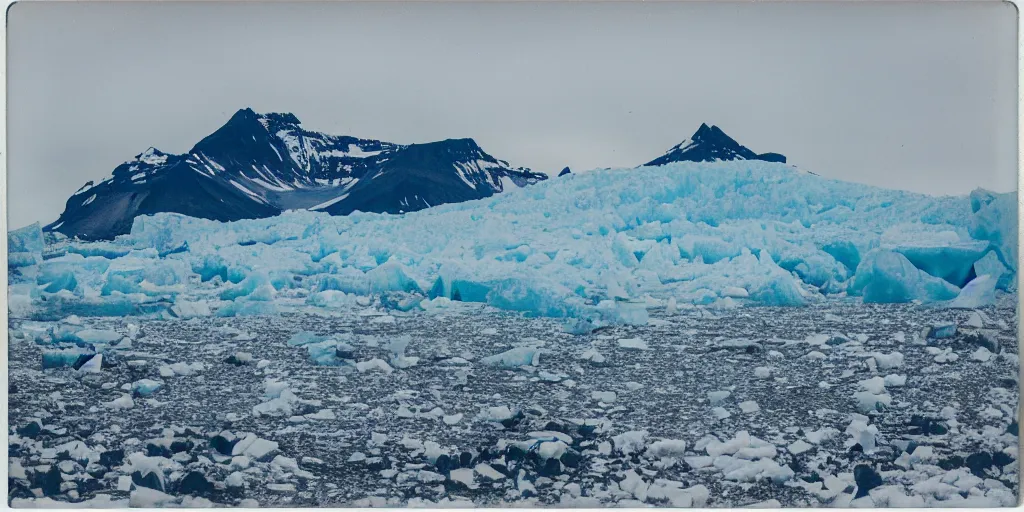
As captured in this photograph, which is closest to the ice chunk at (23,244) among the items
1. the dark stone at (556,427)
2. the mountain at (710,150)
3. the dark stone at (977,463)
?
the dark stone at (556,427)

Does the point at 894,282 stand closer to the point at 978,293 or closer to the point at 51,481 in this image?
the point at 978,293

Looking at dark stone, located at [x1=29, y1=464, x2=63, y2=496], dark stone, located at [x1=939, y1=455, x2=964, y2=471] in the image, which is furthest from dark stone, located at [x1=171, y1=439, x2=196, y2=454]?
dark stone, located at [x1=939, y1=455, x2=964, y2=471]

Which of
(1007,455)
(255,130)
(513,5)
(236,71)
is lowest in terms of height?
(1007,455)

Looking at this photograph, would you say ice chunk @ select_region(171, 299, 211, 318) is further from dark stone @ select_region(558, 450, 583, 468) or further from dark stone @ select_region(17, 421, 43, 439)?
dark stone @ select_region(558, 450, 583, 468)

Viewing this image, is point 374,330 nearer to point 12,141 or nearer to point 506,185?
point 506,185

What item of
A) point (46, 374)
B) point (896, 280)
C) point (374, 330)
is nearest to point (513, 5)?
point (374, 330)

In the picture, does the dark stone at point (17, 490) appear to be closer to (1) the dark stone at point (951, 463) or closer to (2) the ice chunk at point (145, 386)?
(2) the ice chunk at point (145, 386)
